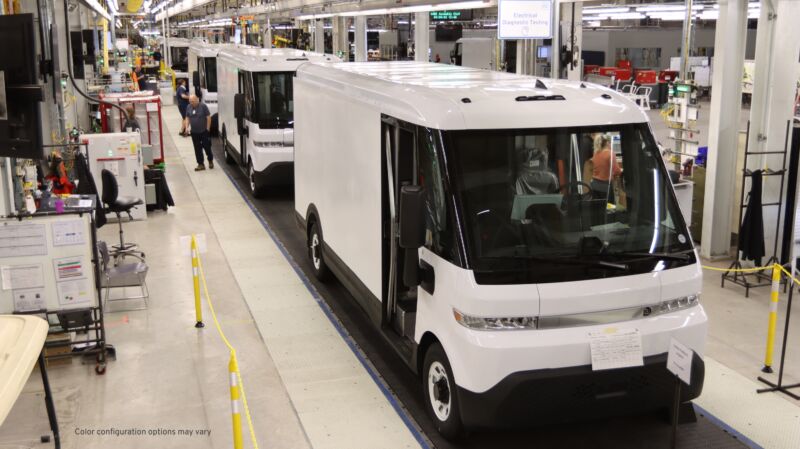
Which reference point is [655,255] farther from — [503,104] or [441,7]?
[441,7]

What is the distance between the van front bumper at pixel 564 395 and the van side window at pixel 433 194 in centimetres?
96

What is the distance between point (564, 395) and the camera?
5074mm

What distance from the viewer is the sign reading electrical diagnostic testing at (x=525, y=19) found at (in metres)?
11.4

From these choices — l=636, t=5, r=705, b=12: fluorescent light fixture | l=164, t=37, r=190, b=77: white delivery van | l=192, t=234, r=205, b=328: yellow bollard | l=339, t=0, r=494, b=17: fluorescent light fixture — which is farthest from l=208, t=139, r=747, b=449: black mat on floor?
l=164, t=37, r=190, b=77: white delivery van

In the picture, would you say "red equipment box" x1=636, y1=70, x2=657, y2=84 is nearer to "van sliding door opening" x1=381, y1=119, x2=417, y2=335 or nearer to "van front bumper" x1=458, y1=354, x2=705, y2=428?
"van sliding door opening" x1=381, y1=119, x2=417, y2=335

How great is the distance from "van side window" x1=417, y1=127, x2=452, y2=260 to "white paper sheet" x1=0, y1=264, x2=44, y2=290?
362 centimetres

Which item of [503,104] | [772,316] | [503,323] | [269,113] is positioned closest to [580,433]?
[503,323]

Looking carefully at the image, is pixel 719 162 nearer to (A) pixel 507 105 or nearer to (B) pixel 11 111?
(A) pixel 507 105

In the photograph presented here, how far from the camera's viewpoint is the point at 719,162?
10.3m

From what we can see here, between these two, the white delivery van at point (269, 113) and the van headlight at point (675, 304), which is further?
the white delivery van at point (269, 113)

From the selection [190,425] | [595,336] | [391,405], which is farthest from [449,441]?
[190,425]

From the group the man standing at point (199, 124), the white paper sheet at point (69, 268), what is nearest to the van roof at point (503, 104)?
the white paper sheet at point (69, 268)

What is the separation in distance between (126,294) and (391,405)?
14.2 feet

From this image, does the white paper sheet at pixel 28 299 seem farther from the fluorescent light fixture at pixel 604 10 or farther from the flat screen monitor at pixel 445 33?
the flat screen monitor at pixel 445 33
